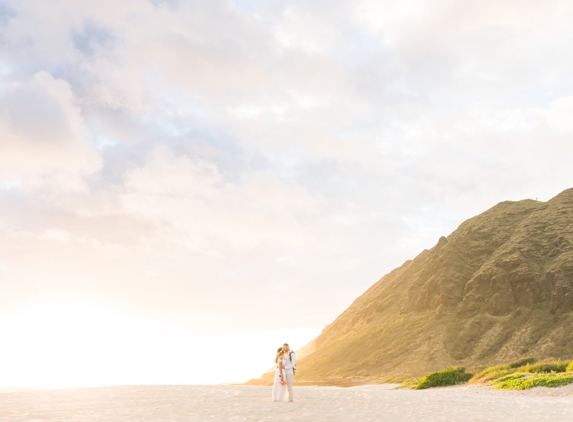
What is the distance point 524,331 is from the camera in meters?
91.0

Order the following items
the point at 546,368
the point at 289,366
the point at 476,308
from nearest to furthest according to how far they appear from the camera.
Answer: the point at 289,366, the point at 546,368, the point at 476,308

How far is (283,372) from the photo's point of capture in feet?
75.4

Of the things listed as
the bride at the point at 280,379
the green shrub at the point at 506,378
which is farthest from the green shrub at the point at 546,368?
the bride at the point at 280,379

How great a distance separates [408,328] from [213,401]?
3555 inches

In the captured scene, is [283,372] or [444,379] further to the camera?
[444,379]

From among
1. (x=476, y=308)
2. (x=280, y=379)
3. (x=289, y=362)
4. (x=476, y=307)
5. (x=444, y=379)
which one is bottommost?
(x=444, y=379)

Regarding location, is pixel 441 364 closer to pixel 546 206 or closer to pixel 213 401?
pixel 546 206

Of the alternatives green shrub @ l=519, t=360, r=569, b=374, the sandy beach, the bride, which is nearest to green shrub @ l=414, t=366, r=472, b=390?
green shrub @ l=519, t=360, r=569, b=374

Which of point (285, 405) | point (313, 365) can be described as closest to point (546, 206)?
point (313, 365)

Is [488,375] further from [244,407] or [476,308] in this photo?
[476,308]

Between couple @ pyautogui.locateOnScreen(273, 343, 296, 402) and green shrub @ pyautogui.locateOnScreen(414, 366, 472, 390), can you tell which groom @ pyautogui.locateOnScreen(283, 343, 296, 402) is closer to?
couple @ pyautogui.locateOnScreen(273, 343, 296, 402)

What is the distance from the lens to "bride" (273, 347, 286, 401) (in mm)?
22547

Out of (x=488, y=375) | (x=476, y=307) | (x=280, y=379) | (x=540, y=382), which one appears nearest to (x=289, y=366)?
(x=280, y=379)

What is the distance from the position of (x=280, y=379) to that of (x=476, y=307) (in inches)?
3496
